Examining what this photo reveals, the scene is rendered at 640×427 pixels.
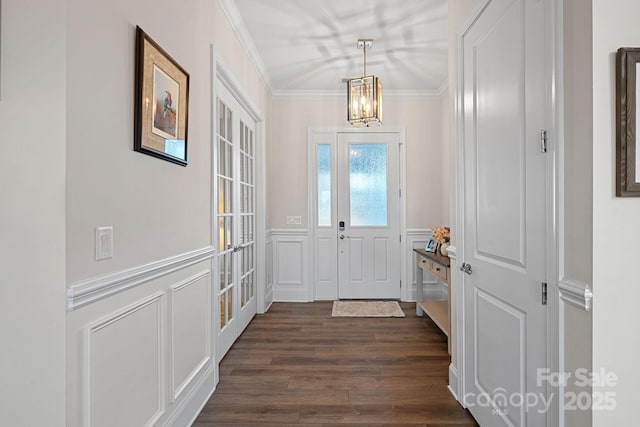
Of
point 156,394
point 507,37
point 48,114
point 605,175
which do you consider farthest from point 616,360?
point 48,114

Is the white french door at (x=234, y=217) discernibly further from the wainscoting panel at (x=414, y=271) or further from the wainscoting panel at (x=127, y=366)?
the wainscoting panel at (x=414, y=271)

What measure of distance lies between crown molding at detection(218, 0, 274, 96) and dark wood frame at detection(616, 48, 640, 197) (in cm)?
250

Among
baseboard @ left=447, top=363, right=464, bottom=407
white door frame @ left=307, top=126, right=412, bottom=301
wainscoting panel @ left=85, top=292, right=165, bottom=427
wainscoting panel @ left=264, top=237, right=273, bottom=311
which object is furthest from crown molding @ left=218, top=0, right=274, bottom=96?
baseboard @ left=447, top=363, right=464, bottom=407

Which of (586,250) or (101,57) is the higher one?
(101,57)

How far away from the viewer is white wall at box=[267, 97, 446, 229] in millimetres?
4770

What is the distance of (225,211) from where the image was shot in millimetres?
3068

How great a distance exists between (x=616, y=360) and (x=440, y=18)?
2.83 m

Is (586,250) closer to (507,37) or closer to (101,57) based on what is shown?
(507,37)

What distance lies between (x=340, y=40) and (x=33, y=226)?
3018 mm

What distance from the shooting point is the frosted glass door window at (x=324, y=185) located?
480cm

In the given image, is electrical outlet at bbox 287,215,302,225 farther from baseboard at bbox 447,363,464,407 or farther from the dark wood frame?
the dark wood frame

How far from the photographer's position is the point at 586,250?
117 centimetres

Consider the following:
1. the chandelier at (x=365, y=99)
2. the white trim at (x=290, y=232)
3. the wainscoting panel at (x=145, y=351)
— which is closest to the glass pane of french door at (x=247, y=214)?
the white trim at (x=290, y=232)

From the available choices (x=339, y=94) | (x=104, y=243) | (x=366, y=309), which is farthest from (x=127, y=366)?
(x=339, y=94)
